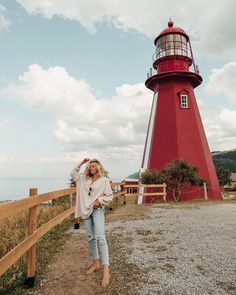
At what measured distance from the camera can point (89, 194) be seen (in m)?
4.79

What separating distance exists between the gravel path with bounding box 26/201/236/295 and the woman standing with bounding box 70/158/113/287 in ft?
1.62

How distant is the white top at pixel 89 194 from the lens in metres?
4.70

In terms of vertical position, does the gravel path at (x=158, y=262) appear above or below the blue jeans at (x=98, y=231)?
below

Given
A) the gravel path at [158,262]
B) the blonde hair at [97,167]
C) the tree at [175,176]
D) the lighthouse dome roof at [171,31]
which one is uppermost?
the lighthouse dome roof at [171,31]

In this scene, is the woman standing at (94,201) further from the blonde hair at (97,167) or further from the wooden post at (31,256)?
the wooden post at (31,256)

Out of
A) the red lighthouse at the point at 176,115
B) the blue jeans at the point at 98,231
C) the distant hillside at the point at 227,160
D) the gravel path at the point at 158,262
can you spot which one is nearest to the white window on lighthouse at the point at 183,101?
the red lighthouse at the point at 176,115

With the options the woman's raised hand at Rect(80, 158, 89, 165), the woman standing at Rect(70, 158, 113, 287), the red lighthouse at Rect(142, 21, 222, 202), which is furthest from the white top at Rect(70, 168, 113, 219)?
the red lighthouse at Rect(142, 21, 222, 202)

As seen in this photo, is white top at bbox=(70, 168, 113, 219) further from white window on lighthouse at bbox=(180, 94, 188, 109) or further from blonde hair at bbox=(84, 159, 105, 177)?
white window on lighthouse at bbox=(180, 94, 188, 109)

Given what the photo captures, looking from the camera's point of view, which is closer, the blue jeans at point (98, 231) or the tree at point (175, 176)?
the blue jeans at point (98, 231)

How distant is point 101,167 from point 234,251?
3.27 metres

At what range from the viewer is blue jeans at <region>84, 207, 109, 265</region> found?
4.55 meters

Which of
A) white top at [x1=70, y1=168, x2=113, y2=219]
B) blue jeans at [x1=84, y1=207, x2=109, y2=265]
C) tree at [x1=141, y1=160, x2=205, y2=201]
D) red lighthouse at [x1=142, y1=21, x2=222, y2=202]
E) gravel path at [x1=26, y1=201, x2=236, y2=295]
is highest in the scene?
red lighthouse at [x1=142, y1=21, x2=222, y2=202]

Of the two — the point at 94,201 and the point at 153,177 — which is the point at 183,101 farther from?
the point at 94,201

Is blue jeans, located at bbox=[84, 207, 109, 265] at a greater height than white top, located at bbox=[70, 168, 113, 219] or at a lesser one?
lesser
